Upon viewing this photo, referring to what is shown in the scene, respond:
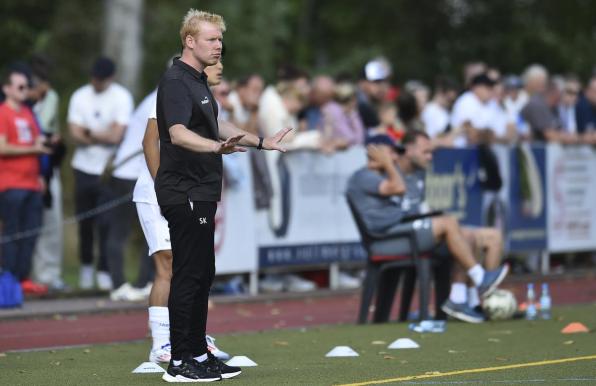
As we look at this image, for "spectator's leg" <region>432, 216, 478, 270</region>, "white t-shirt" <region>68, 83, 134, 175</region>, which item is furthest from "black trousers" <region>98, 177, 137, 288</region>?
"spectator's leg" <region>432, 216, 478, 270</region>

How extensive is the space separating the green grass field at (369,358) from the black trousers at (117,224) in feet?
9.34

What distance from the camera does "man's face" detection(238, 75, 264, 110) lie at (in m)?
16.0

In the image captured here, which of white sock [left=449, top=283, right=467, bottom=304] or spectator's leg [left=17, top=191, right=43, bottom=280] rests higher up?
spectator's leg [left=17, top=191, right=43, bottom=280]

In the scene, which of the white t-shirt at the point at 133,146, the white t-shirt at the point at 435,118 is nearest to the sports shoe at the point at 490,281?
the white t-shirt at the point at 133,146

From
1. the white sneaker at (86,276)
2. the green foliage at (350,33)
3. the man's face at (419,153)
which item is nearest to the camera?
the man's face at (419,153)

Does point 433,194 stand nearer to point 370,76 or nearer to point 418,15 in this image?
point 370,76

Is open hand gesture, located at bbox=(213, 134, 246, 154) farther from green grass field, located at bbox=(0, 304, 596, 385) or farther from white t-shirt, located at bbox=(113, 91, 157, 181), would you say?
white t-shirt, located at bbox=(113, 91, 157, 181)

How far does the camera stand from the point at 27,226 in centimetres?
1502

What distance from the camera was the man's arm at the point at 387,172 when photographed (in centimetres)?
1288

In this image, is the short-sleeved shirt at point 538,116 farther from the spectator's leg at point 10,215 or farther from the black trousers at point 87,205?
the spectator's leg at point 10,215

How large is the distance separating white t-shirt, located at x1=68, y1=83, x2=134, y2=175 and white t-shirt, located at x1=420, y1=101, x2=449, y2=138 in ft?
15.2

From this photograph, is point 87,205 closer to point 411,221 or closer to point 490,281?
point 411,221

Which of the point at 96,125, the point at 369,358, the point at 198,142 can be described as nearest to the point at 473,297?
the point at 369,358

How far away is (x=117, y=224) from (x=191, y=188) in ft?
21.1
